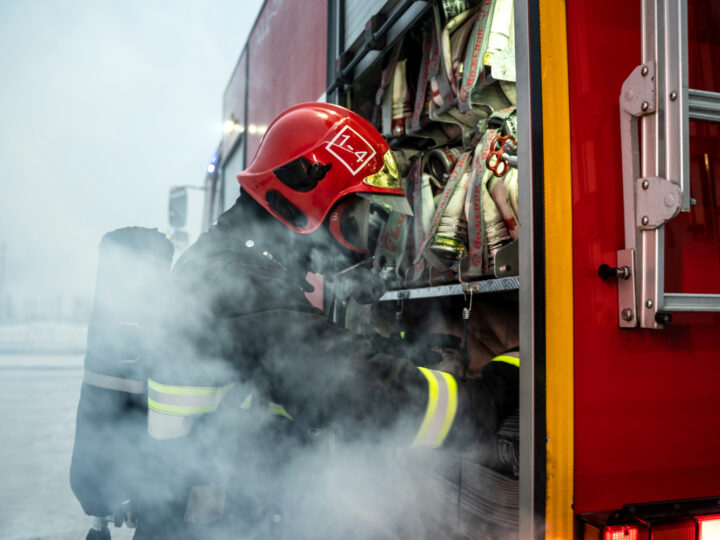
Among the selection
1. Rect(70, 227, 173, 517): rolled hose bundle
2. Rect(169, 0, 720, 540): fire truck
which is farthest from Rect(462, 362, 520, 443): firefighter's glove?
Rect(70, 227, 173, 517): rolled hose bundle

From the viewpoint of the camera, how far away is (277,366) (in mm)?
1416

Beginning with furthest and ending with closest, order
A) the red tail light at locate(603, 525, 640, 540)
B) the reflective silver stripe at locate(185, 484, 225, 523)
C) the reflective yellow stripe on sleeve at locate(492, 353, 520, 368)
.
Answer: the reflective silver stripe at locate(185, 484, 225, 523) → the reflective yellow stripe on sleeve at locate(492, 353, 520, 368) → the red tail light at locate(603, 525, 640, 540)

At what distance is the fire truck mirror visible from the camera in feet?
19.8

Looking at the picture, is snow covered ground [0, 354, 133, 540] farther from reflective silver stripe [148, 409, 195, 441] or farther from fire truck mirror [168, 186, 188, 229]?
reflective silver stripe [148, 409, 195, 441]

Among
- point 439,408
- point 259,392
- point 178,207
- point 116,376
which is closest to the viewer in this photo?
point 439,408

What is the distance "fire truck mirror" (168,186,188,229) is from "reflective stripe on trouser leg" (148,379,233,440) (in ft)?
15.6

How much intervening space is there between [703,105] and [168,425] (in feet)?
4.94

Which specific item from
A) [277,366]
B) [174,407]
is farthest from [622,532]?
[174,407]

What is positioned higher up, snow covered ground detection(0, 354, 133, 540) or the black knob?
the black knob

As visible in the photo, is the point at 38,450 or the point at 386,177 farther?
the point at 38,450

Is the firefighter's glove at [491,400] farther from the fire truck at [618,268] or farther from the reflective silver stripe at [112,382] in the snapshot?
the reflective silver stripe at [112,382]

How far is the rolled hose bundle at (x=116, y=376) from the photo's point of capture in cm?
184

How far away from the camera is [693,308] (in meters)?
1.08

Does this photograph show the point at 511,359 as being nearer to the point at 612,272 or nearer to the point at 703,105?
the point at 612,272
